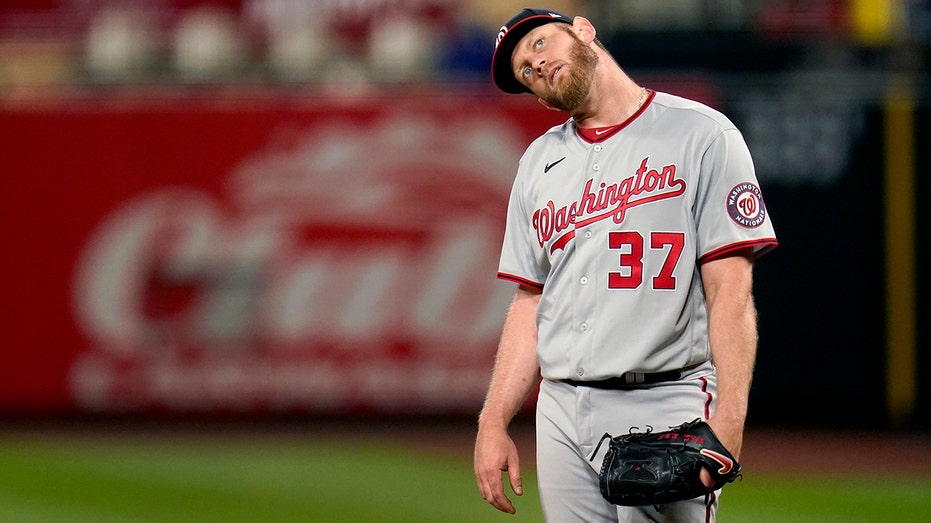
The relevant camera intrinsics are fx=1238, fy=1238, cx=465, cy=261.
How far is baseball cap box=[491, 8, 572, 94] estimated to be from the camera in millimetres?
2850

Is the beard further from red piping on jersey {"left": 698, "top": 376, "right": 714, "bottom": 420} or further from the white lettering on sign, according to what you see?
the white lettering on sign

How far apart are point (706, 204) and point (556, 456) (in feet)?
2.22

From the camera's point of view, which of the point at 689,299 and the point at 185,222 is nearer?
the point at 689,299

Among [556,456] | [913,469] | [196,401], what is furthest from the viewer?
[196,401]

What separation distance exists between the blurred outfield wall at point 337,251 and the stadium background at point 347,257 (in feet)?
0.05

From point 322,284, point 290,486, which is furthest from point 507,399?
point 322,284

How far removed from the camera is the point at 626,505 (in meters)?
2.61

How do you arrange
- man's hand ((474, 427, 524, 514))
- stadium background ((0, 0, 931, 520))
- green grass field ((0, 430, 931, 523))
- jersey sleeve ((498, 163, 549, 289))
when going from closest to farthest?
man's hand ((474, 427, 524, 514)) → jersey sleeve ((498, 163, 549, 289)) → green grass field ((0, 430, 931, 523)) → stadium background ((0, 0, 931, 520))

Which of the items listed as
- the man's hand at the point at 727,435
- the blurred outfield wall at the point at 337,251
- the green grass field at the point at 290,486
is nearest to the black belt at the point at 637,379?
the man's hand at the point at 727,435

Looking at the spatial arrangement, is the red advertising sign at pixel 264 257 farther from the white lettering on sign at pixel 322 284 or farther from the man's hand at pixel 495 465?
the man's hand at pixel 495 465

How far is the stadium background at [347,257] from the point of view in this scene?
9195mm

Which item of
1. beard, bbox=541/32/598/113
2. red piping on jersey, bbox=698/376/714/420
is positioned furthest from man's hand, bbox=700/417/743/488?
beard, bbox=541/32/598/113

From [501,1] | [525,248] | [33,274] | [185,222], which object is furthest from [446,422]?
[525,248]

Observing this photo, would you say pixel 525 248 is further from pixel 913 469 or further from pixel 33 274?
pixel 33 274
